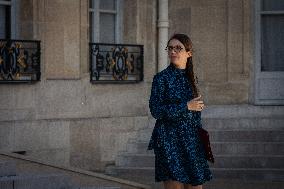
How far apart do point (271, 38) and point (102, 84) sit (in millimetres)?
3514

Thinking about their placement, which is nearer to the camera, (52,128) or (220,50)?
(52,128)

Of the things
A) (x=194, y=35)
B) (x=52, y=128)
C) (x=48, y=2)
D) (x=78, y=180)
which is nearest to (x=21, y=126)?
(x=52, y=128)

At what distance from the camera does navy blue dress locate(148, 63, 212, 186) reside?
574 centimetres

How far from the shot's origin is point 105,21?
513 inches

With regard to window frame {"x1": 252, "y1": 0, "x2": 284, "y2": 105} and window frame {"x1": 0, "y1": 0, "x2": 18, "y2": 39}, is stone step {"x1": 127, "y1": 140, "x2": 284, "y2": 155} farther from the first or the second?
window frame {"x1": 0, "y1": 0, "x2": 18, "y2": 39}

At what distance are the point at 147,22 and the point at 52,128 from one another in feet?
9.16

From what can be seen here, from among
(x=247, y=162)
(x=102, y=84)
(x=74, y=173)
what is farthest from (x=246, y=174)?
(x=74, y=173)

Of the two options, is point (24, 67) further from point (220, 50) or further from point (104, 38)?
point (220, 50)

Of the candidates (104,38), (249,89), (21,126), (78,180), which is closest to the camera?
(78,180)

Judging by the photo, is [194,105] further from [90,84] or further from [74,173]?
[90,84]

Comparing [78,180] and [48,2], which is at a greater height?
[48,2]

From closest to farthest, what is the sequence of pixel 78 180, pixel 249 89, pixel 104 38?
pixel 78 180 → pixel 104 38 → pixel 249 89

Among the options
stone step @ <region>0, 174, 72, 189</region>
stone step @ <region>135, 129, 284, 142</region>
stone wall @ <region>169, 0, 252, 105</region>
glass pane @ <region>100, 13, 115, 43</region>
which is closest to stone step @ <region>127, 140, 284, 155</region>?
stone step @ <region>135, 129, 284, 142</region>

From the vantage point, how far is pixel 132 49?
13.0 meters
